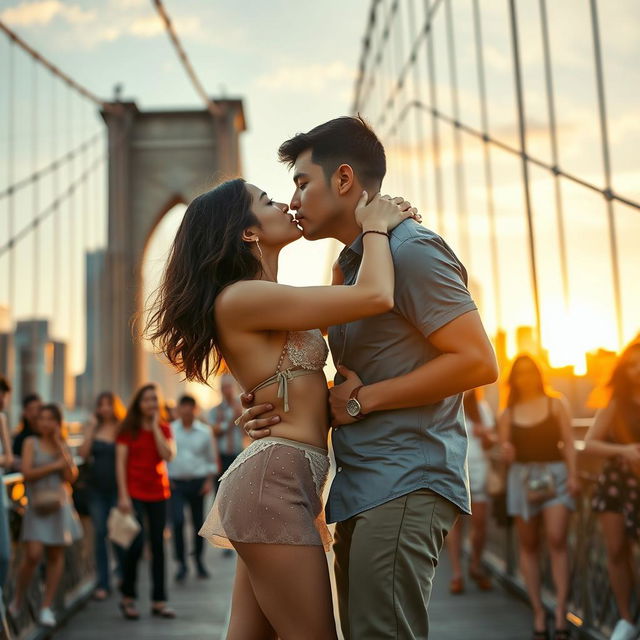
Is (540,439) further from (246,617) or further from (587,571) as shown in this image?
(246,617)

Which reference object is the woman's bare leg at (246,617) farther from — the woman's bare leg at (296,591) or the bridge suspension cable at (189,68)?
the bridge suspension cable at (189,68)

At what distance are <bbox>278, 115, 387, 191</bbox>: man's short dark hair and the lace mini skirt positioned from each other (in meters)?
0.55

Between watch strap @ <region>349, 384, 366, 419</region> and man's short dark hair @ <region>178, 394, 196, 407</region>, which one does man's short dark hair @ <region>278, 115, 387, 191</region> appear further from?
man's short dark hair @ <region>178, 394, 196, 407</region>

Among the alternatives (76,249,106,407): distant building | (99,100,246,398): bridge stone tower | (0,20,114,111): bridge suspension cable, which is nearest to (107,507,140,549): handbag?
(0,20,114,111): bridge suspension cable

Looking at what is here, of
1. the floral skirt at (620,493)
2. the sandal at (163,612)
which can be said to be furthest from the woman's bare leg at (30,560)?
the floral skirt at (620,493)

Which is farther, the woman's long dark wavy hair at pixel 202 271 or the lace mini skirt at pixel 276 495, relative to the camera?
the woman's long dark wavy hair at pixel 202 271

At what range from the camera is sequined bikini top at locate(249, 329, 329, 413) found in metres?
2.00

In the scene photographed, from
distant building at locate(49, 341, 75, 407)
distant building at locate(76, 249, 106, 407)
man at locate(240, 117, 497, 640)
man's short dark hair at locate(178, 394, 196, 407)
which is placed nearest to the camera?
man at locate(240, 117, 497, 640)

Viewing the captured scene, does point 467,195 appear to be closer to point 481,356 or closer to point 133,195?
point 481,356

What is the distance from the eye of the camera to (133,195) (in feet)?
75.6

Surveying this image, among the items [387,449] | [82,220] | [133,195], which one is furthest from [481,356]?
[133,195]

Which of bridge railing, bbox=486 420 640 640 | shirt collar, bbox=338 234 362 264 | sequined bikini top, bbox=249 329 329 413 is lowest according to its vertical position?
bridge railing, bbox=486 420 640 640

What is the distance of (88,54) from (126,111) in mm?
3716

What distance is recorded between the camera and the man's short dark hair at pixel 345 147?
2.07m
